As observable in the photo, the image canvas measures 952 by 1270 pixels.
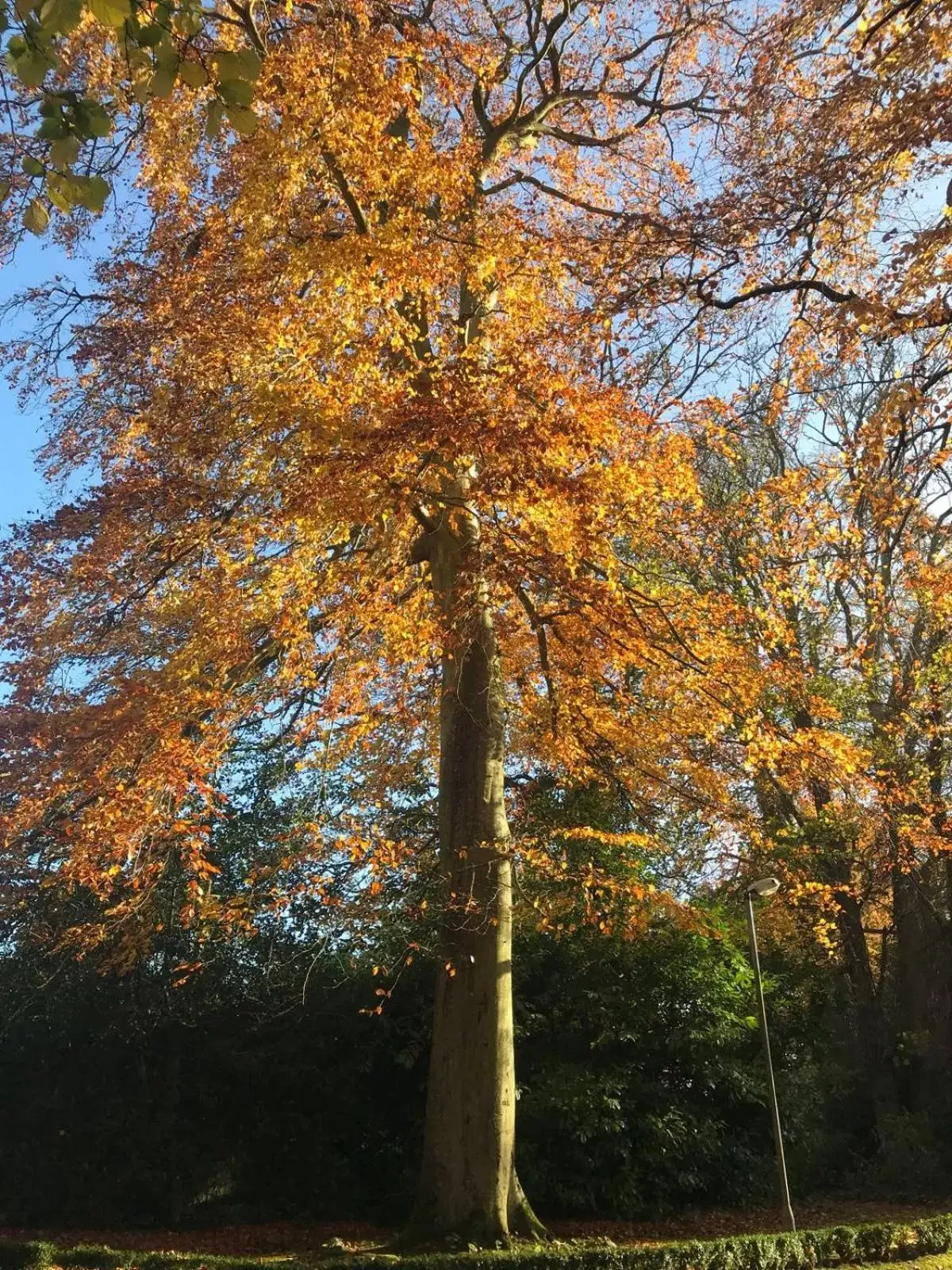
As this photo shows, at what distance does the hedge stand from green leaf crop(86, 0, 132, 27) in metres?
7.00

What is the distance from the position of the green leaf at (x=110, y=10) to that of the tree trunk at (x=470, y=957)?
667 centimetres

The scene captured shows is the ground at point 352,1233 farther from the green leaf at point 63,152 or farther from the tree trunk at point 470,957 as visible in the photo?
the green leaf at point 63,152

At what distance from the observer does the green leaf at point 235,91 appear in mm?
1868

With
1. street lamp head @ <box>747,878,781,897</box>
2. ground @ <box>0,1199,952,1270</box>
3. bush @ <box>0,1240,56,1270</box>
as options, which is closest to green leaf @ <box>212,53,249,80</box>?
bush @ <box>0,1240,56,1270</box>

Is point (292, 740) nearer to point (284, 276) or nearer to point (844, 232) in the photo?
point (284, 276)

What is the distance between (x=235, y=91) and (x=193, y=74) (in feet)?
0.32

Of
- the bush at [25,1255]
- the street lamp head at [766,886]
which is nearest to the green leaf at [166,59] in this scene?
the bush at [25,1255]

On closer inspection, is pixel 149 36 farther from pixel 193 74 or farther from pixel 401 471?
pixel 401 471

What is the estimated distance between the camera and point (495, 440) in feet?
23.2

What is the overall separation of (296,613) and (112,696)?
7.01 ft

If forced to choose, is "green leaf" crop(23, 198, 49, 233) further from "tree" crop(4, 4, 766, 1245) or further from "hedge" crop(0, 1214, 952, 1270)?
"hedge" crop(0, 1214, 952, 1270)

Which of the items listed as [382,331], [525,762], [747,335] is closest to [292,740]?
[525,762]

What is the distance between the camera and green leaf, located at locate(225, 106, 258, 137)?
190 cm

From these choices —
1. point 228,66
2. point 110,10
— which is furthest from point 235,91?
point 110,10
